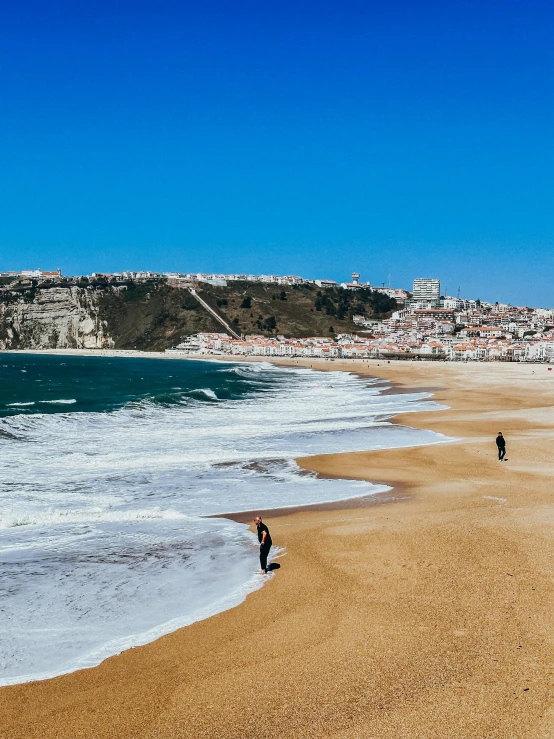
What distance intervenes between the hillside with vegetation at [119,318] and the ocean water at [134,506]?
144 metres

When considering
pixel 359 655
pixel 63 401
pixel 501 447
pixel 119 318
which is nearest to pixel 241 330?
pixel 119 318

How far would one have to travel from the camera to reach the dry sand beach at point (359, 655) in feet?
19.1

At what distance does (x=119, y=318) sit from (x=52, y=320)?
20.1 meters

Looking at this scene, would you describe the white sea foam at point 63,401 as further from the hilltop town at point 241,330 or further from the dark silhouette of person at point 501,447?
the hilltop town at point 241,330

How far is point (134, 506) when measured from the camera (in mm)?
15023

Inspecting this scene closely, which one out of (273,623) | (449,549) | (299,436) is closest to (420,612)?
(273,623)

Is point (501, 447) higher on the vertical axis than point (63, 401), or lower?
higher

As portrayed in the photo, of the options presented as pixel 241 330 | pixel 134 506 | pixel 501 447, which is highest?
pixel 241 330

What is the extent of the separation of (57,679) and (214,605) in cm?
259

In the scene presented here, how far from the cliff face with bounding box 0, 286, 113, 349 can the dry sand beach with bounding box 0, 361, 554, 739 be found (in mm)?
175144

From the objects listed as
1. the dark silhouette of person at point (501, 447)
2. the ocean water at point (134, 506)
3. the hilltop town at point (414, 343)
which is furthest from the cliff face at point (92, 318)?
the dark silhouette of person at point (501, 447)

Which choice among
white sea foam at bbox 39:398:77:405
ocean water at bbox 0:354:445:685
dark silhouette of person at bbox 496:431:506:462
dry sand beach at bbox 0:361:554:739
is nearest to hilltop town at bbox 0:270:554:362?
white sea foam at bbox 39:398:77:405

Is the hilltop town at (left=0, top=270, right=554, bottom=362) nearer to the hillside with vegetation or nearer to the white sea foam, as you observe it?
the hillside with vegetation

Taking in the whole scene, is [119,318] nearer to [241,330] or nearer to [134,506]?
[241,330]
